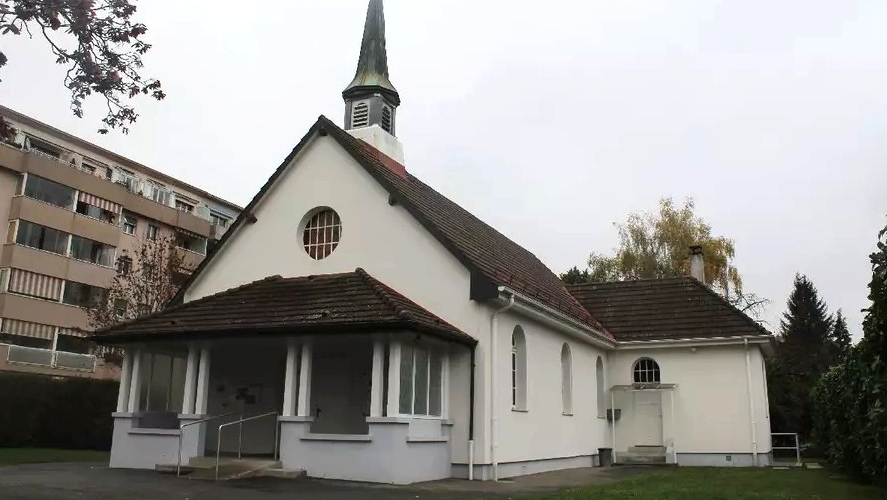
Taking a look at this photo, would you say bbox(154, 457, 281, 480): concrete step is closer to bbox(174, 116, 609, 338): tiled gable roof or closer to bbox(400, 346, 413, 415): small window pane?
bbox(400, 346, 413, 415): small window pane

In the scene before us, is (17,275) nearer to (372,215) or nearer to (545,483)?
(372,215)

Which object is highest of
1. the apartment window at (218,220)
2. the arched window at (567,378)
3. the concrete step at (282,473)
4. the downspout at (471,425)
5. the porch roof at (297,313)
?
the apartment window at (218,220)

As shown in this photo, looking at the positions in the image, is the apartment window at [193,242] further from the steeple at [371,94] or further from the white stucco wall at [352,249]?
the white stucco wall at [352,249]

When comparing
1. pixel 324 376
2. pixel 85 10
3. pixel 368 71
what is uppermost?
pixel 368 71

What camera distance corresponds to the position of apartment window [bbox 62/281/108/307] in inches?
1548

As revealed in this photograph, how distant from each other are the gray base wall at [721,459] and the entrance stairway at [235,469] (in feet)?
44.2

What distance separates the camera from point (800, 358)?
43.0 m

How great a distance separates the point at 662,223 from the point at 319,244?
29697mm

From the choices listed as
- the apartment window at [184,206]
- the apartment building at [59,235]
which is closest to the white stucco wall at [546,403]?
the apartment building at [59,235]

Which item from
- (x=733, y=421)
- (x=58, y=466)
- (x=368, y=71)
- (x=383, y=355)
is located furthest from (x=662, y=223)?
(x=58, y=466)

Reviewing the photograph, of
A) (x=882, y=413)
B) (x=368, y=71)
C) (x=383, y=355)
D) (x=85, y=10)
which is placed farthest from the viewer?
(x=368, y=71)

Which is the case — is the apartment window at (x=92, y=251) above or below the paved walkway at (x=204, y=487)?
above

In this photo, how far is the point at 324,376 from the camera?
1700 centimetres

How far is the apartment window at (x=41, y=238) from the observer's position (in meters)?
37.1
